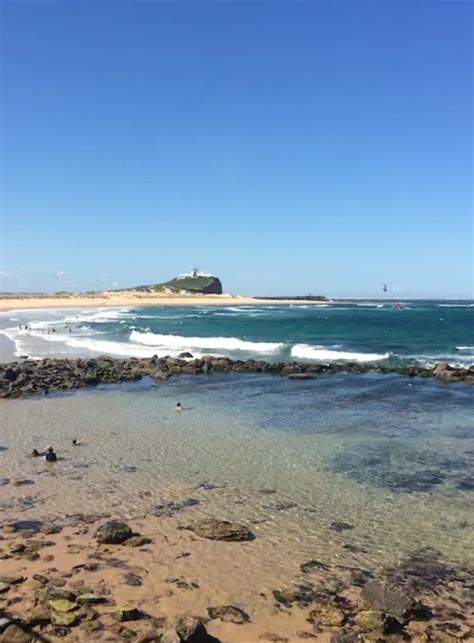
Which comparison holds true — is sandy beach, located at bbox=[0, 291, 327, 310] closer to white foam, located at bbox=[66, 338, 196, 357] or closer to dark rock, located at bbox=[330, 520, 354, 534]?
white foam, located at bbox=[66, 338, 196, 357]

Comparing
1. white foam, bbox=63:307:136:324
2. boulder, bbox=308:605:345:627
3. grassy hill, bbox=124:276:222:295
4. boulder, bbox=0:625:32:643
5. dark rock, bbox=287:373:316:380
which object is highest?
grassy hill, bbox=124:276:222:295

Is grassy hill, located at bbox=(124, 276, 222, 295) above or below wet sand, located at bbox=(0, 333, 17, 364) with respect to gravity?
above

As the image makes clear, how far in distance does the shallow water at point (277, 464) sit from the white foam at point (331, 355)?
12.1 m

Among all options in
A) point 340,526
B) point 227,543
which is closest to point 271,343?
point 340,526

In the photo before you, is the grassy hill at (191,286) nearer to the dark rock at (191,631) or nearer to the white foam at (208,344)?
the white foam at (208,344)

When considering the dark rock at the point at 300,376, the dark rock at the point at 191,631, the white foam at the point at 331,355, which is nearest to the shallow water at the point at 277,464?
the dark rock at the point at 191,631

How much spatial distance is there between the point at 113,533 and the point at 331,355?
2856 centimetres

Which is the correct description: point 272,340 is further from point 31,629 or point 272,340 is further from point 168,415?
point 31,629

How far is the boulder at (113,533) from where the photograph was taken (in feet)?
28.6

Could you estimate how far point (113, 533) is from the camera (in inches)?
346

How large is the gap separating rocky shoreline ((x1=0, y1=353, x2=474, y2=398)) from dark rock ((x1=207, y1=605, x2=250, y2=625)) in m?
17.0

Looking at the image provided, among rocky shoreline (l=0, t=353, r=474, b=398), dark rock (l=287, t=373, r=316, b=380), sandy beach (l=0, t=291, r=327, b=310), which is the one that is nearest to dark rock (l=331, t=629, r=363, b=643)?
rocky shoreline (l=0, t=353, r=474, b=398)

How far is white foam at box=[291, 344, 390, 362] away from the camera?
34.3 meters

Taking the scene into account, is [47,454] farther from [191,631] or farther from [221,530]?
[191,631]
